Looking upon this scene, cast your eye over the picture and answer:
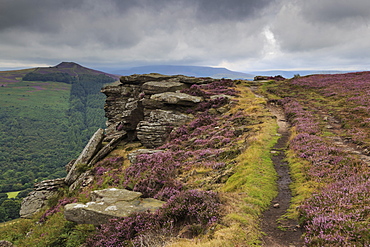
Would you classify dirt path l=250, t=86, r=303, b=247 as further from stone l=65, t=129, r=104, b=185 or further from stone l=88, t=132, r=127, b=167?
stone l=65, t=129, r=104, b=185

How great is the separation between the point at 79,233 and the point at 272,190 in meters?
11.3

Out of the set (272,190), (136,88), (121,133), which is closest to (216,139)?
(272,190)

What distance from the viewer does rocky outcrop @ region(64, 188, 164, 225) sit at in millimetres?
11148

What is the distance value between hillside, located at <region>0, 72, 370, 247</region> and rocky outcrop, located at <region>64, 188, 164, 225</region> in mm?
60

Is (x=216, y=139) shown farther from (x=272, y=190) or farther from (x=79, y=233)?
(x=79, y=233)

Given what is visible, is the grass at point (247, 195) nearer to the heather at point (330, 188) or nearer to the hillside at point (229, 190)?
the hillside at point (229, 190)

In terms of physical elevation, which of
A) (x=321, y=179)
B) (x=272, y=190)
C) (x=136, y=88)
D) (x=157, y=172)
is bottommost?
(x=157, y=172)

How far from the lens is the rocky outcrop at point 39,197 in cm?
2856

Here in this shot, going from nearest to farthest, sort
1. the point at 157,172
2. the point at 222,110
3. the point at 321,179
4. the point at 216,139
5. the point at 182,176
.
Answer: the point at 321,179 → the point at 182,176 → the point at 157,172 → the point at 216,139 → the point at 222,110

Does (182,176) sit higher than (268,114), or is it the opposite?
(268,114)

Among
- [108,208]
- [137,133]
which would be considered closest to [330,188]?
[108,208]

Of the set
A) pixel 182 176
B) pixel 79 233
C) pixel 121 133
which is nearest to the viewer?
pixel 79 233

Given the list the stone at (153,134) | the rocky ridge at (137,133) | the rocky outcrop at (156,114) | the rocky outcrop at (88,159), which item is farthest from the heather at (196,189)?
the rocky outcrop at (156,114)

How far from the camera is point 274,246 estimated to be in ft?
22.9
